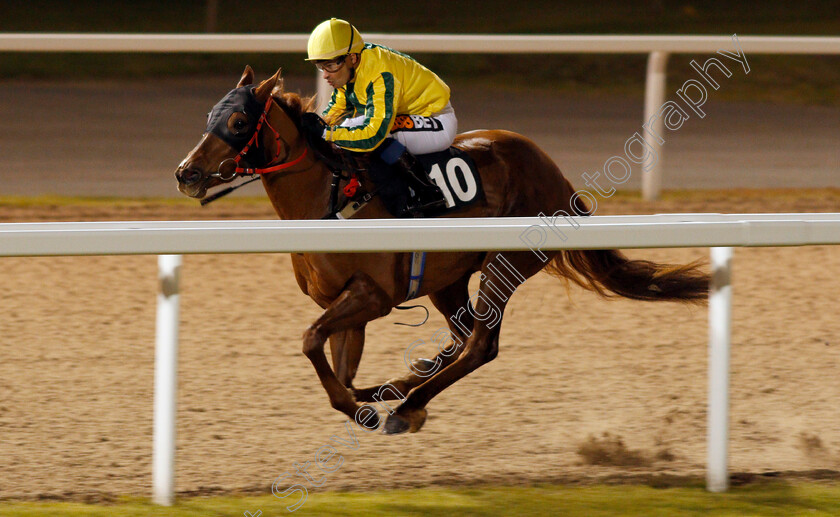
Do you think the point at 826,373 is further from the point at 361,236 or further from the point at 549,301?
the point at 361,236

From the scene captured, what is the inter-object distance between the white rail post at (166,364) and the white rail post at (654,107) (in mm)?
5015

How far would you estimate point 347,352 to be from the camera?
3.96 m

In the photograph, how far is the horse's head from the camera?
361 cm

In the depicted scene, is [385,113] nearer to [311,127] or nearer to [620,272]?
[311,127]

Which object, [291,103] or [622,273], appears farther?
[622,273]

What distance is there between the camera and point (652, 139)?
8.20 meters

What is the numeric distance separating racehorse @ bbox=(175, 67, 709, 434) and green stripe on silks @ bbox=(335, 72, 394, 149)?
18 centimetres

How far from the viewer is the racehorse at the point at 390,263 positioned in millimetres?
3643

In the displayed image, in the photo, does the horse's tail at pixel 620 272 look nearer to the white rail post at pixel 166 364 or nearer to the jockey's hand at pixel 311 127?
the jockey's hand at pixel 311 127

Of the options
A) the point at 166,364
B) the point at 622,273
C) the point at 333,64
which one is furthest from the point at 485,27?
the point at 166,364

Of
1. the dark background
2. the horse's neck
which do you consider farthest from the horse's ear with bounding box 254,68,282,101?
the dark background

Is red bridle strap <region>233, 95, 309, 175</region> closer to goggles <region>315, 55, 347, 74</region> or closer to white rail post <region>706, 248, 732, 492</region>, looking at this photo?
goggles <region>315, 55, 347, 74</region>

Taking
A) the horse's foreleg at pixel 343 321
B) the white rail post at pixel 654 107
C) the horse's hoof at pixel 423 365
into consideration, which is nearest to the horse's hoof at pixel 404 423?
the horse's foreleg at pixel 343 321

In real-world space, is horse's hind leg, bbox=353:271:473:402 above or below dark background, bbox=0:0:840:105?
below
